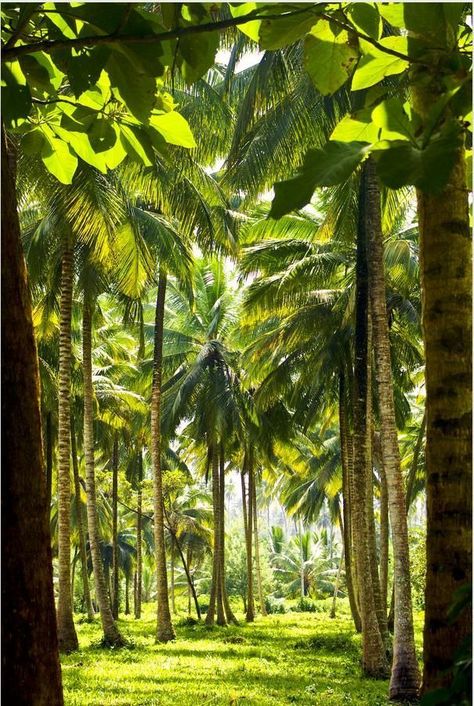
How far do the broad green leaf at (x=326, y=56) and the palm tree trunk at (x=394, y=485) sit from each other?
31.7 ft

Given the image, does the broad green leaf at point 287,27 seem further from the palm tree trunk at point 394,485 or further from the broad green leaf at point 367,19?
the palm tree trunk at point 394,485

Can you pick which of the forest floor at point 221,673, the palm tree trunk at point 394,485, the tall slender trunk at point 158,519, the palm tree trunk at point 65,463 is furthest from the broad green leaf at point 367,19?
the tall slender trunk at point 158,519

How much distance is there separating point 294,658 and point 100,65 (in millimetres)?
16010

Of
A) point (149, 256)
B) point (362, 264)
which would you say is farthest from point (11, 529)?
point (149, 256)

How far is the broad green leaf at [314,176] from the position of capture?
1.09 m

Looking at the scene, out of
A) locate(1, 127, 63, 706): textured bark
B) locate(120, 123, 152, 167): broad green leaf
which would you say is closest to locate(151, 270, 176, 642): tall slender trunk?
locate(1, 127, 63, 706): textured bark

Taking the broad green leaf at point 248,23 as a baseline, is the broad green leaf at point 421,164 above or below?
below

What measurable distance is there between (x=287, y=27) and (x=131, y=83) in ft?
1.12

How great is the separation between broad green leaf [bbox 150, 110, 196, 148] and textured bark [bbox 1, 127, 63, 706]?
0.52 meters

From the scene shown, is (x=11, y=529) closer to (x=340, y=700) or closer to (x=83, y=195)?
(x=340, y=700)

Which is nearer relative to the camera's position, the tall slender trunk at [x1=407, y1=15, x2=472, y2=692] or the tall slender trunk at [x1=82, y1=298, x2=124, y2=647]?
the tall slender trunk at [x1=407, y1=15, x2=472, y2=692]

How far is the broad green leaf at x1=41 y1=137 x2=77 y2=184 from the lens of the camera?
216 cm

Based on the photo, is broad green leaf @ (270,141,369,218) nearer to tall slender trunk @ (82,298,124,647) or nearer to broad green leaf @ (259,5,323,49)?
broad green leaf @ (259,5,323,49)

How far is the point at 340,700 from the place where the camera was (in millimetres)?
10266
